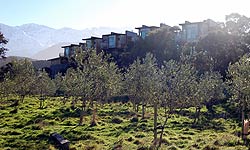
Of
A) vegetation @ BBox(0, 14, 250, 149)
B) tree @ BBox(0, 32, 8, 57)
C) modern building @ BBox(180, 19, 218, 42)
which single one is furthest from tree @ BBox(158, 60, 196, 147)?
modern building @ BBox(180, 19, 218, 42)

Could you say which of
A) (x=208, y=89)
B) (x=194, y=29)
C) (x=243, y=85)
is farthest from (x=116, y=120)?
(x=194, y=29)

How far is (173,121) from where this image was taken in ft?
168

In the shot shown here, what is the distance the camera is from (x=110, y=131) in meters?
42.7

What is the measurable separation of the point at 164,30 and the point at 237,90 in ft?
227

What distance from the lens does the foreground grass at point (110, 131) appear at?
112 ft

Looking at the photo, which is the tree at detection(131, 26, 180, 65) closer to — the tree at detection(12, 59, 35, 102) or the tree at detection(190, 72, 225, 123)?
the tree at detection(190, 72, 225, 123)

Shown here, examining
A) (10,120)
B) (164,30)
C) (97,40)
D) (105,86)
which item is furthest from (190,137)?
(97,40)

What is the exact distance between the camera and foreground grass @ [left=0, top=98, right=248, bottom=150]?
3419 cm

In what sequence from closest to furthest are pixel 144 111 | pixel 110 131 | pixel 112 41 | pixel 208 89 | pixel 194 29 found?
1. pixel 110 131
2. pixel 208 89
3. pixel 144 111
4. pixel 194 29
5. pixel 112 41

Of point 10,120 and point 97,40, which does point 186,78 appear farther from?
point 97,40

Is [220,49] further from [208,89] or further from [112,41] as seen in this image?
[112,41]

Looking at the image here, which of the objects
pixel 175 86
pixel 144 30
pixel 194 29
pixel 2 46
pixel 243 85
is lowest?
pixel 175 86

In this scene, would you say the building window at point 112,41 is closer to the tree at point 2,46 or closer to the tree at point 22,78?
the tree at point 22,78

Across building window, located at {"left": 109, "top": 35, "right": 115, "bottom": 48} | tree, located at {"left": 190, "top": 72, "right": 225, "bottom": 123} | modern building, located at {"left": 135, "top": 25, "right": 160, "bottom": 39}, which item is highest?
modern building, located at {"left": 135, "top": 25, "right": 160, "bottom": 39}
